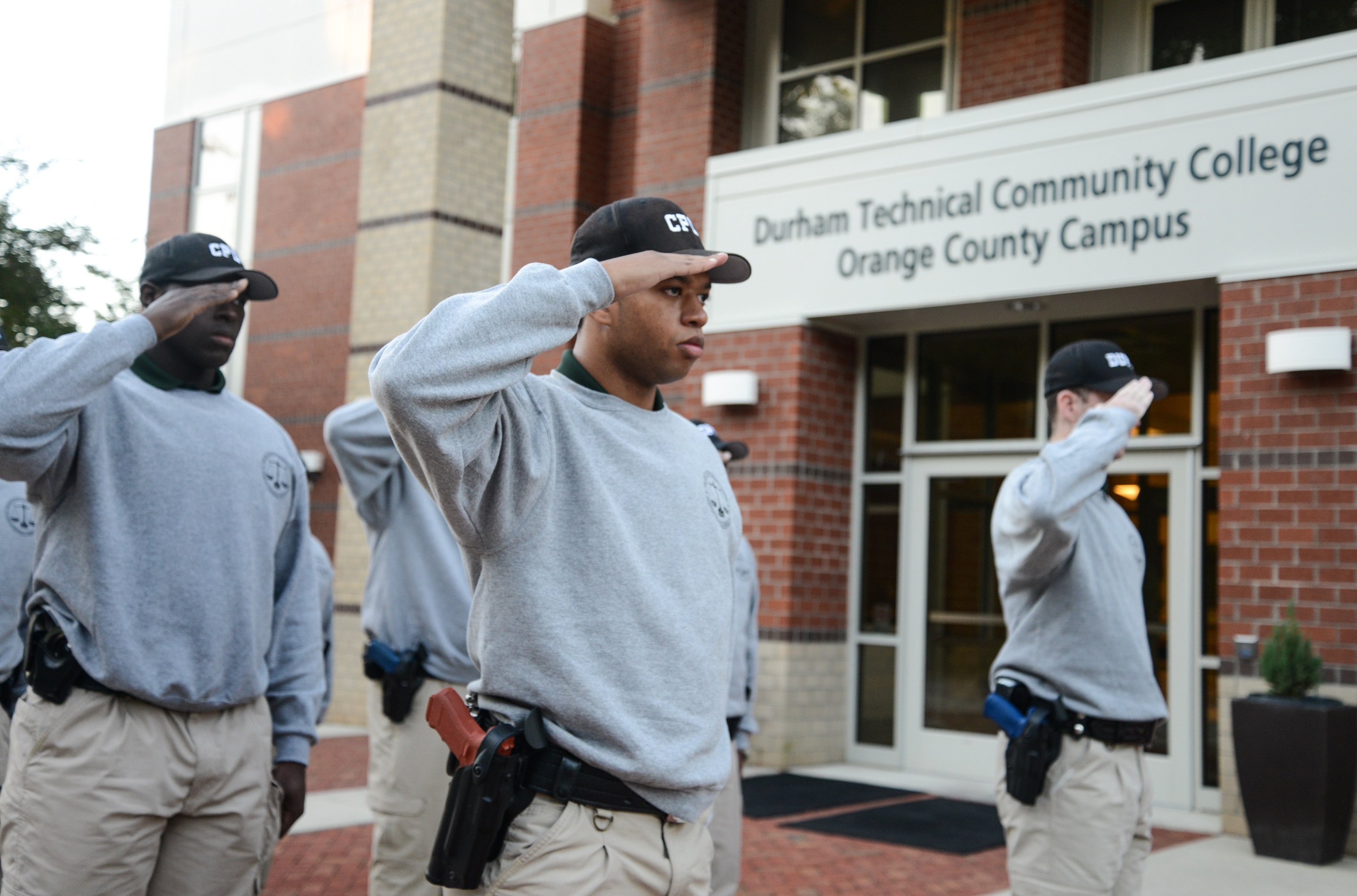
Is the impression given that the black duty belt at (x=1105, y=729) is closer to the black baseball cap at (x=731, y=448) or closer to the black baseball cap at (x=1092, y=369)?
the black baseball cap at (x=1092, y=369)

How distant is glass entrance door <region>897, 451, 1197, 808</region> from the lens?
8.85 metres

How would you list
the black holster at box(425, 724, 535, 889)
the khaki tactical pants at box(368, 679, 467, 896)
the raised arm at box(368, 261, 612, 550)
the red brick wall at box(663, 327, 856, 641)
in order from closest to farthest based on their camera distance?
the raised arm at box(368, 261, 612, 550) < the black holster at box(425, 724, 535, 889) < the khaki tactical pants at box(368, 679, 467, 896) < the red brick wall at box(663, 327, 856, 641)

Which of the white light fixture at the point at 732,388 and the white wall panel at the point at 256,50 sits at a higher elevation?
the white wall panel at the point at 256,50

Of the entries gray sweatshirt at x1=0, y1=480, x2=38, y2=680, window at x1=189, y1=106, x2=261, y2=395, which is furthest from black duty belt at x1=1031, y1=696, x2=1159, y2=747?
window at x1=189, y1=106, x2=261, y2=395

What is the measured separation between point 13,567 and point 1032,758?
3.40 meters

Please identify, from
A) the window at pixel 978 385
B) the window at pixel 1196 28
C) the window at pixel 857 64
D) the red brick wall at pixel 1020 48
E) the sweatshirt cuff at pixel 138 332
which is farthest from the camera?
the window at pixel 857 64

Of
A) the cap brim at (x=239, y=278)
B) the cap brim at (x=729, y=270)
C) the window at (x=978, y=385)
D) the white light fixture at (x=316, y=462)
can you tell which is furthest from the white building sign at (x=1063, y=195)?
A: the cap brim at (x=239, y=278)

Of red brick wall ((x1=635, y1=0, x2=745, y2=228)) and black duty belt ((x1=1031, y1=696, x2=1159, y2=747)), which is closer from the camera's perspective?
black duty belt ((x1=1031, y1=696, x2=1159, y2=747))

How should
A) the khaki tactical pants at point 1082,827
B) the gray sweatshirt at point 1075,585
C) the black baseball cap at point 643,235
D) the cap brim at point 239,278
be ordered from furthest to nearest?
1. the gray sweatshirt at point 1075,585
2. the khaki tactical pants at point 1082,827
3. the cap brim at point 239,278
4. the black baseball cap at point 643,235

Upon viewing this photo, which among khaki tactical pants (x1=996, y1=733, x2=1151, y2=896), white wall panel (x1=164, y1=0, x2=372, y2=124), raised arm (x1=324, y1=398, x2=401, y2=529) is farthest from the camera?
white wall panel (x1=164, y1=0, x2=372, y2=124)

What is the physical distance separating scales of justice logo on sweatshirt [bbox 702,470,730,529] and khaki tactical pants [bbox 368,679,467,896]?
2115 mm

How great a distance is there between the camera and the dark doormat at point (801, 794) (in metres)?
8.30

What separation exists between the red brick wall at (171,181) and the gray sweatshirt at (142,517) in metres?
14.7

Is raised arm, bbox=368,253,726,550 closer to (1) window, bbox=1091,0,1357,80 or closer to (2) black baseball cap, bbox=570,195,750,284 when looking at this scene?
(2) black baseball cap, bbox=570,195,750,284
